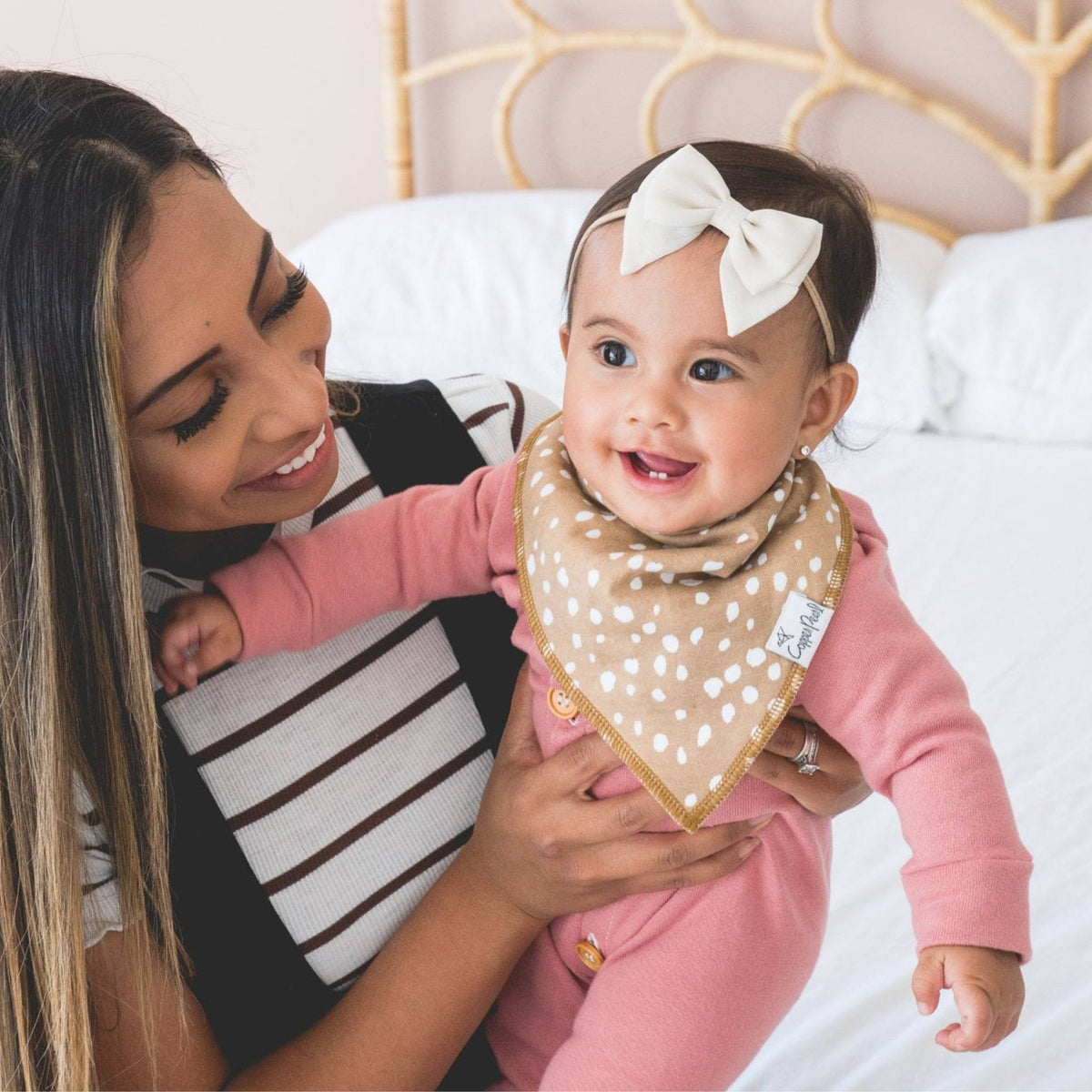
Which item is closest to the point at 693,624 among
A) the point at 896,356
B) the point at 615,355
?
the point at 615,355

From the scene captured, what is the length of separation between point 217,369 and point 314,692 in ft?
1.03

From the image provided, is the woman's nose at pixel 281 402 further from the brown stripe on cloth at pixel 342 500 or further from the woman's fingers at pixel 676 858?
the woman's fingers at pixel 676 858

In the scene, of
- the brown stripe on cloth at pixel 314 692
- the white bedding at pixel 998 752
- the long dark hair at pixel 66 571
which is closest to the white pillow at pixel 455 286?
the white bedding at pixel 998 752

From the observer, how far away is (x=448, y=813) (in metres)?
1.19

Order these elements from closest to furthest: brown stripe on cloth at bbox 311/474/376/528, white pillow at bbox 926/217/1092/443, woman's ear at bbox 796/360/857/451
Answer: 1. woman's ear at bbox 796/360/857/451
2. brown stripe on cloth at bbox 311/474/376/528
3. white pillow at bbox 926/217/1092/443

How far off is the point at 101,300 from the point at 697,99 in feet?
6.73

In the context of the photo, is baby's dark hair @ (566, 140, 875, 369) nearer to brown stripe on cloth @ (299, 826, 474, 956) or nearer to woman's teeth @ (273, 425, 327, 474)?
woman's teeth @ (273, 425, 327, 474)

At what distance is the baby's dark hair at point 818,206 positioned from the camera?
1.06 metres

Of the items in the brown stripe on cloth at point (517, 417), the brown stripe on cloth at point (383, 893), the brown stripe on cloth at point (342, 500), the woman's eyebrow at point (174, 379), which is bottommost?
the brown stripe on cloth at point (383, 893)

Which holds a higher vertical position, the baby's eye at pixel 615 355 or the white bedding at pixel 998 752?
the baby's eye at pixel 615 355

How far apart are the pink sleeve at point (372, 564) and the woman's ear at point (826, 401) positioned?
10.7 inches

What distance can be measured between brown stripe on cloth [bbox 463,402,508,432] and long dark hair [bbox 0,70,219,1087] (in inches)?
14.9

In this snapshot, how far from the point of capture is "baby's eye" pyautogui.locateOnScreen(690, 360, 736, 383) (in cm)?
102

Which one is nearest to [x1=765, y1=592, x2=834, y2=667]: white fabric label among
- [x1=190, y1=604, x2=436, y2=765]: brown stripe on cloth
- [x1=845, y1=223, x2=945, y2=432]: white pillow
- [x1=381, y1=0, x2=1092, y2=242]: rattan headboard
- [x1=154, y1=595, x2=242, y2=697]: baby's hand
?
[x1=190, y1=604, x2=436, y2=765]: brown stripe on cloth
